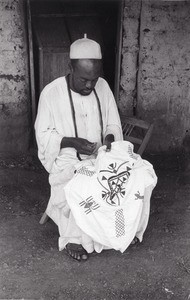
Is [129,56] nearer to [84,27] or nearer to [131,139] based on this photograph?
[84,27]

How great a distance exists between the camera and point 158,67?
5387 millimetres

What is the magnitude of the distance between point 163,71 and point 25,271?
9.61 feet

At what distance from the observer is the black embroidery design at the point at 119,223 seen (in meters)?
3.62

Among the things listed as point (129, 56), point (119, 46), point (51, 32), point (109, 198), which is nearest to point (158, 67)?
point (129, 56)

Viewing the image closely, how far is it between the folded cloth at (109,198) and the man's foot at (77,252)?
315 millimetres

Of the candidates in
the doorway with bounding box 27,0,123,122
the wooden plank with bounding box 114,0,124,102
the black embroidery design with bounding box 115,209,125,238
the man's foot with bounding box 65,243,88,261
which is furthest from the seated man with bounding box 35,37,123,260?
the doorway with bounding box 27,0,123,122

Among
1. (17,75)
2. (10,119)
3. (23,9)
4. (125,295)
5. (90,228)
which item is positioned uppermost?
(23,9)

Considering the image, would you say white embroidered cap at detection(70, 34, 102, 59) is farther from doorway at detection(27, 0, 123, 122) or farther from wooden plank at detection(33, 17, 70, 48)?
wooden plank at detection(33, 17, 70, 48)

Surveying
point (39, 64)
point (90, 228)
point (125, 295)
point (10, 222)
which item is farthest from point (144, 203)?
point (39, 64)

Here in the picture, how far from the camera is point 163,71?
5414mm

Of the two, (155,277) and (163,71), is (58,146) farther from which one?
(163,71)

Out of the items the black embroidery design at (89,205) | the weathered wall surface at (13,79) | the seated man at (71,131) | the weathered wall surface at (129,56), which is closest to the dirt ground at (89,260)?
the seated man at (71,131)

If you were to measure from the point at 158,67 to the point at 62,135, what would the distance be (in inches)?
76.2

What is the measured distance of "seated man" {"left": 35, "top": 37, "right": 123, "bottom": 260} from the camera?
385 cm
